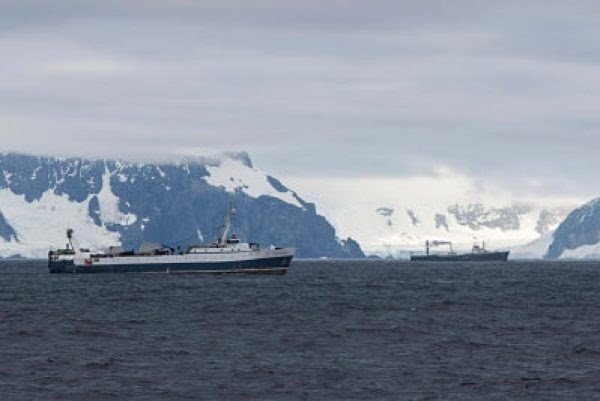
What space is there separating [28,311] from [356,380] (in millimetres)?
60701

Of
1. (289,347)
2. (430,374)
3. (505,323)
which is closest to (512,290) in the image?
(505,323)

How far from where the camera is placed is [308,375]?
7650 centimetres

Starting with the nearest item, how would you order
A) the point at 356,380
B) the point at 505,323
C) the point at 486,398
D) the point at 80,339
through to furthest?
the point at 486,398 < the point at 356,380 < the point at 80,339 < the point at 505,323

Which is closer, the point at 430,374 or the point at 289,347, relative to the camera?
the point at 430,374

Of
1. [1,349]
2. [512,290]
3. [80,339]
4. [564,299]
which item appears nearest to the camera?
[1,349]

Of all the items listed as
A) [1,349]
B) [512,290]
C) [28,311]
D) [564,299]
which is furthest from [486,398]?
[512,290]

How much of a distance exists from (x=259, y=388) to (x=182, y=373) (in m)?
7.05

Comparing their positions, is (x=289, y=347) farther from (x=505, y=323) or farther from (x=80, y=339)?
(x=505, y=323)

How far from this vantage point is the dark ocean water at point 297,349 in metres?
71.4

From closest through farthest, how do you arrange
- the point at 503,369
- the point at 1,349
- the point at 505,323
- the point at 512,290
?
the point at 503,369, the point at 1,349, the point at 505,323, the point at 512,290

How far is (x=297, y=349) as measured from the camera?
297ft

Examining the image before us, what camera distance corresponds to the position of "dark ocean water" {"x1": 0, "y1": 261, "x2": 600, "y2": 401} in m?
71.4

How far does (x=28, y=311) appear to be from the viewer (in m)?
128

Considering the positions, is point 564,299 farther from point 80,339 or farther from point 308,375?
point 308,375
